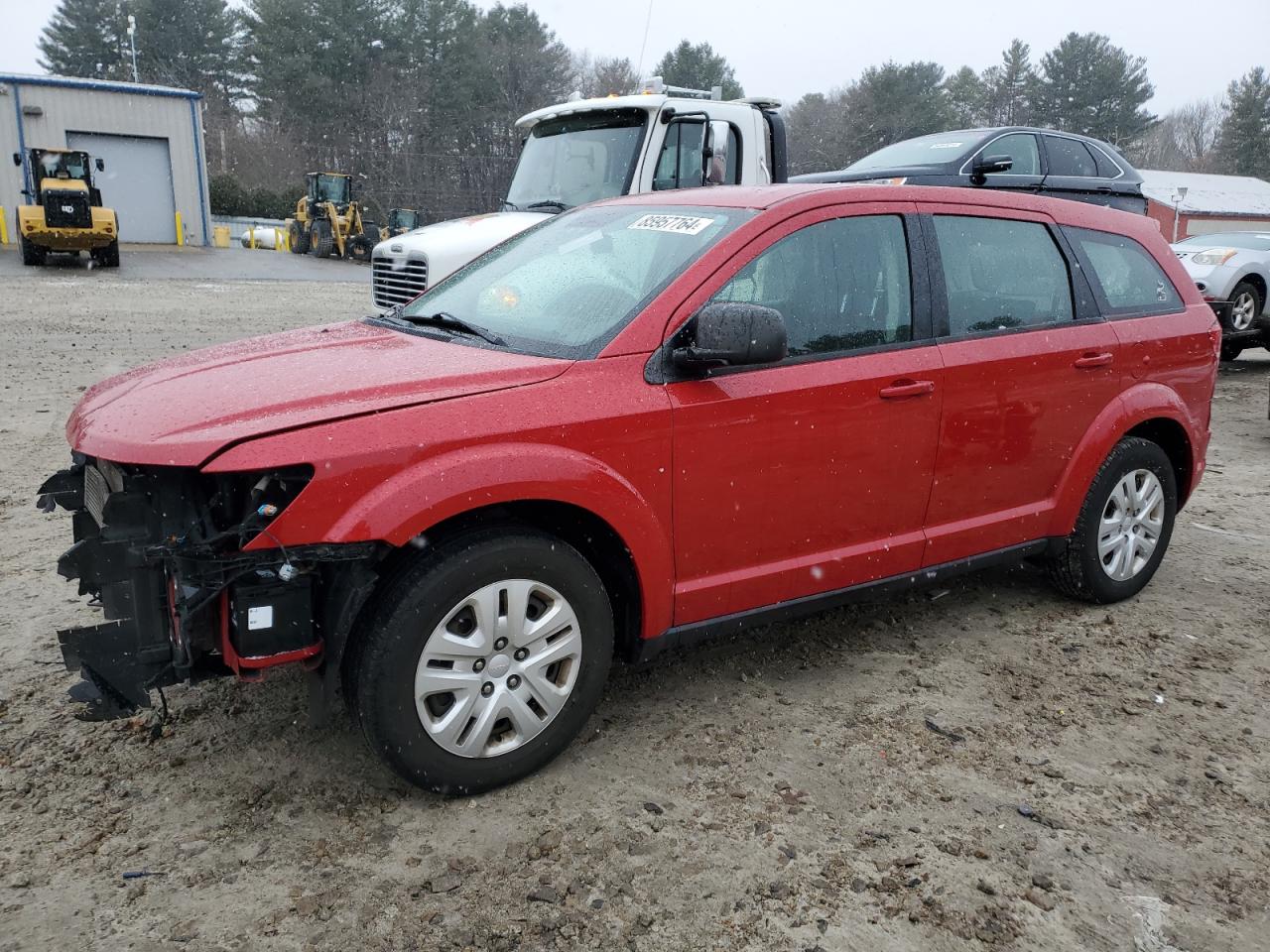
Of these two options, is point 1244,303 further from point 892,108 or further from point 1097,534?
point 892,108

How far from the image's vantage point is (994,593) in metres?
4.82

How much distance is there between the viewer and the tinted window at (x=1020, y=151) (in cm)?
969

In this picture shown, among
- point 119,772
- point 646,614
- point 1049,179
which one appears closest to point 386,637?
point 646,614

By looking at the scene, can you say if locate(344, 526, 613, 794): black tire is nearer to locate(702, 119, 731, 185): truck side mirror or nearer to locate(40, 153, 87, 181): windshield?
locate(702, 119, 731, 185): truck side mirror

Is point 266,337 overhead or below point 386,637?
overhead

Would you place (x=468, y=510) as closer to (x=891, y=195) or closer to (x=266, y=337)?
(x=266, y=337)

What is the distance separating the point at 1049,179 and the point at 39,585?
9.26 meters

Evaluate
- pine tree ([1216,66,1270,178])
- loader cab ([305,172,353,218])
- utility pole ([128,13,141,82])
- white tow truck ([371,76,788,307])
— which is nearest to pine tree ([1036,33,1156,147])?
pine tree ([1216,66,1270,178])

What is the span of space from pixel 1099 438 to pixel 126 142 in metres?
34.8

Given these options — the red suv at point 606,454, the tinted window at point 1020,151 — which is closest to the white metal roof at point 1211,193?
the tinted window at point 1020,151

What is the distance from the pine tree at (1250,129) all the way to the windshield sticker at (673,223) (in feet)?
240

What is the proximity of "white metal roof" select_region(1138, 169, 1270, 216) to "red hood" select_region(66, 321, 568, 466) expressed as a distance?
44.8 metres

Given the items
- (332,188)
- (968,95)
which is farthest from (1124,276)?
(968,95)

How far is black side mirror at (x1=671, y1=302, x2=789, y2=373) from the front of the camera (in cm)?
298
